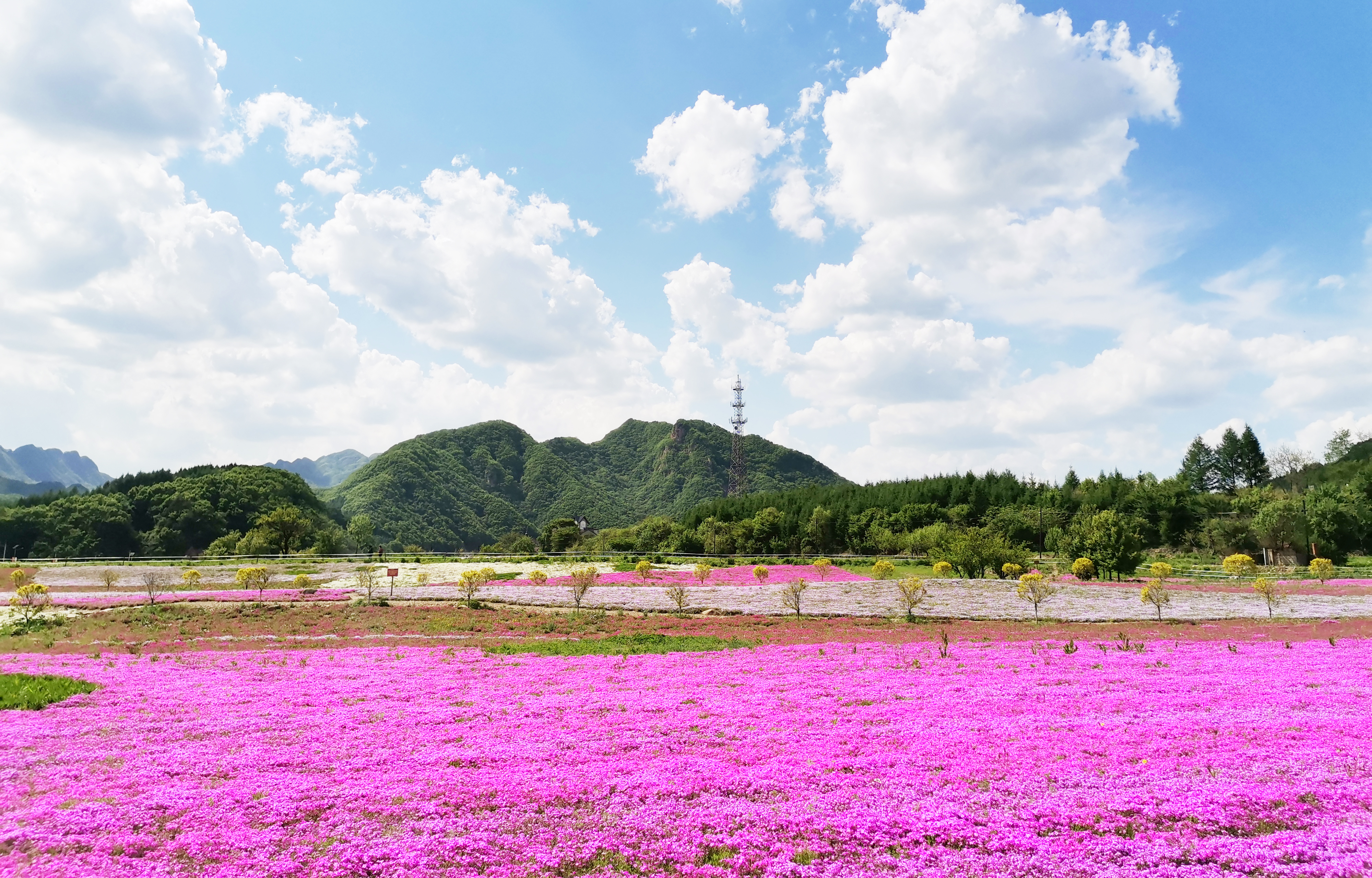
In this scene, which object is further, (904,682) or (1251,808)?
(904,682)

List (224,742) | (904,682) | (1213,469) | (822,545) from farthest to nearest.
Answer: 1. (1213,469)
2. (822,545)
3. (904,682)
4. (224,742)

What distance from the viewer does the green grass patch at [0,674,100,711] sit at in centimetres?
1265

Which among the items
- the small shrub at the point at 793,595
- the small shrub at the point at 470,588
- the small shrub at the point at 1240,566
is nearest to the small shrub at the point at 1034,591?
the small shrub at the point at 793,595

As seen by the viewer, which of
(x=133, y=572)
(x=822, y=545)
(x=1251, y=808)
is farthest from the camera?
(x=822, y=545)

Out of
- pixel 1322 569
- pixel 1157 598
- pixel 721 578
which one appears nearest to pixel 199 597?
pixel 721 578

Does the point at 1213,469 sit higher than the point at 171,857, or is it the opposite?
the point at 1213,469

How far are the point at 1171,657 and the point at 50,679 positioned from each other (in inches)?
1070

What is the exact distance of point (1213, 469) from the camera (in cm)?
12188

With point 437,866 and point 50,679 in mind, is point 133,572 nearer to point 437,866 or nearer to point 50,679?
point 50,679

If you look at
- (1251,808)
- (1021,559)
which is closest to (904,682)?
(1251,808)

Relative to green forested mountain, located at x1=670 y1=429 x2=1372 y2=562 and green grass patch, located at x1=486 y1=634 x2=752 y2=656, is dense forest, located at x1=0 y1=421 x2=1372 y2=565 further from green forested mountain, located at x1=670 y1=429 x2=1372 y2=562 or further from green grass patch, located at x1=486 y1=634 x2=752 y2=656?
green grass patch, located at x1=486 y1=634 x2=752 y2=656

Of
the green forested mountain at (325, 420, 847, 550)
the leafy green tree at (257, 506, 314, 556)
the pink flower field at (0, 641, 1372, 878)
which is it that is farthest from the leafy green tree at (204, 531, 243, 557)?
the pink flower field at (0, 641, 1372, 878)

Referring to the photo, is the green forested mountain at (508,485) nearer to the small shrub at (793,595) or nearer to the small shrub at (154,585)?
the small shrub at (154,585)

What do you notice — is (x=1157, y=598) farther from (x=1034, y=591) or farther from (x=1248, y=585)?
(x=1248, y=585)
